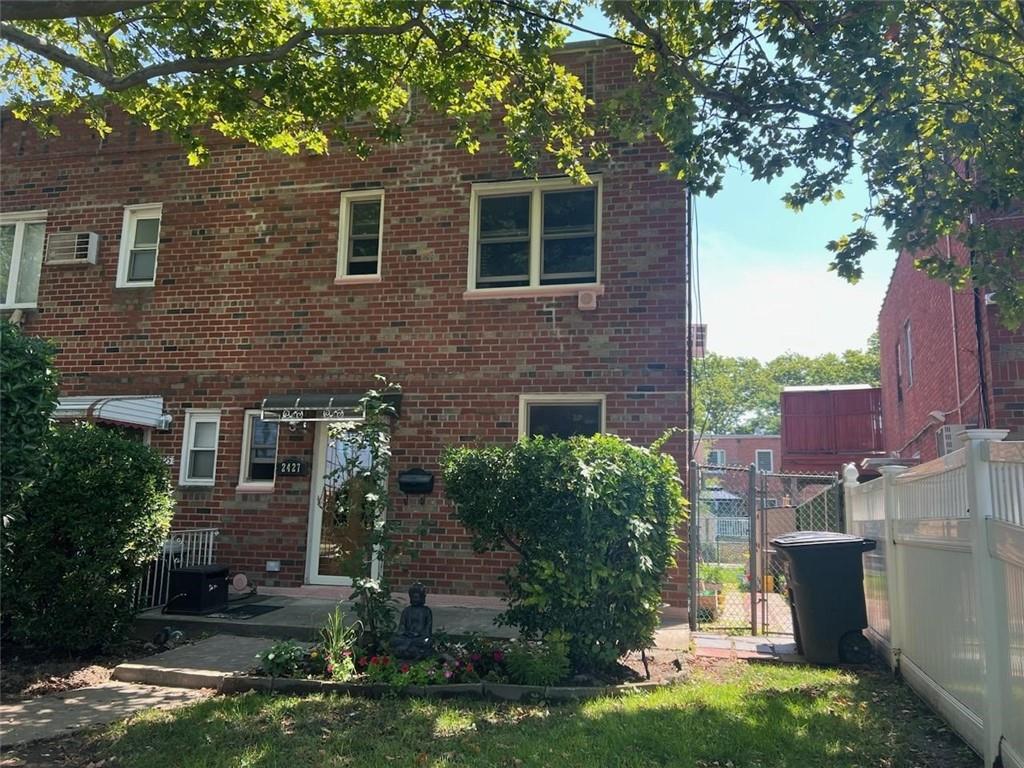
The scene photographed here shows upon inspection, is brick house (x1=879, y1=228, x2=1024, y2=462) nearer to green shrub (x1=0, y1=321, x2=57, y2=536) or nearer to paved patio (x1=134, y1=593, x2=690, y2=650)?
paved patio (x1=134, y1=593, x2=690, y2=650)

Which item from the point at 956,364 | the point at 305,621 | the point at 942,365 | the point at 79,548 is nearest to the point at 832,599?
the point at 305,621

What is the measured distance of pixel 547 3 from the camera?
712 cm

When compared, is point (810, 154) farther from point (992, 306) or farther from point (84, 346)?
point (84, 346)

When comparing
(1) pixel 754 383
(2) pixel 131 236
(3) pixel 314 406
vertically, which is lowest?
(3) pixel 314 406

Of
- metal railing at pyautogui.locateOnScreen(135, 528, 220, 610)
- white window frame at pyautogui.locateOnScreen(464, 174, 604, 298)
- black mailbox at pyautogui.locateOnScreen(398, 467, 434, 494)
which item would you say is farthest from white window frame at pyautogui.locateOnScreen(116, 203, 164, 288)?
black mailbox at pyautogui.locateOnScreen(398, 467, 434, 494)

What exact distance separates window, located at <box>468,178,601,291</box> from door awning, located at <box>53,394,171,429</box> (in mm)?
4863

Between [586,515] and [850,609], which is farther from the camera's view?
[850,609]

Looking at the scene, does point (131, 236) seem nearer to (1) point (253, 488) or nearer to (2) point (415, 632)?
(1) point (253, 488)

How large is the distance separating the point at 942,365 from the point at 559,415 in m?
6.72

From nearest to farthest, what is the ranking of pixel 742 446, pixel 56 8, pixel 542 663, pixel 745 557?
pixel 542 663 → pixel 56 8 → pixel 745 557 → pixel 742 446

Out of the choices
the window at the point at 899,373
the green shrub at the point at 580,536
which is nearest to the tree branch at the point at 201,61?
the green shrub at the point at 580,536

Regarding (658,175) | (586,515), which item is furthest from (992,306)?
(586,515)

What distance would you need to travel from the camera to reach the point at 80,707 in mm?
5184

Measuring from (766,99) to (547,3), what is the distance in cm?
254
